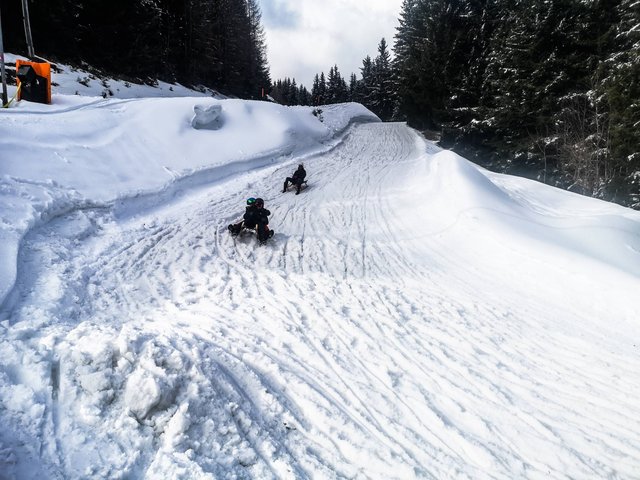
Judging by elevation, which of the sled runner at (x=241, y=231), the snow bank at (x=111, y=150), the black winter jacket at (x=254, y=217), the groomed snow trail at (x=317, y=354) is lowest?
the groomed snow trail at (x=317, y=354)

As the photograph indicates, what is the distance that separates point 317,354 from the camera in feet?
13.7

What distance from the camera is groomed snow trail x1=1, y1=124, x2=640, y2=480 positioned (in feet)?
9.50

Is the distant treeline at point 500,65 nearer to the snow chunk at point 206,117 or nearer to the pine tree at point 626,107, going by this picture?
the pine tree at point 626,107

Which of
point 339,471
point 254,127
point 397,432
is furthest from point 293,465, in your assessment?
point 254,127

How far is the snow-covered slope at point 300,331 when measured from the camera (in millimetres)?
→ 2896

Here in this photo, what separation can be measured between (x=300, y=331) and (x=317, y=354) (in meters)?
0.49

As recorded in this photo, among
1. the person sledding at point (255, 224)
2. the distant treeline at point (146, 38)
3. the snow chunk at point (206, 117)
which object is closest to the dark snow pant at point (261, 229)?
the person sledding at point (255, 224)

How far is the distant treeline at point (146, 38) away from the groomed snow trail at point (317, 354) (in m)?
16.6

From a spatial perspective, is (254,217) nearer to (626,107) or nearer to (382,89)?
(626,107)

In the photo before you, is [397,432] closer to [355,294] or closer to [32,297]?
[355,294]

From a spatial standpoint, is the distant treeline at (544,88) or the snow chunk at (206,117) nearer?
the snow chunk at (206,117)

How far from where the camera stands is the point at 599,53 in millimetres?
17234

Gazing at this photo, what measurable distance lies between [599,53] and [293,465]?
22.4 m

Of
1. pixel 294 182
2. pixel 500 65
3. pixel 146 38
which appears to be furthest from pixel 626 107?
pixel 146 38
